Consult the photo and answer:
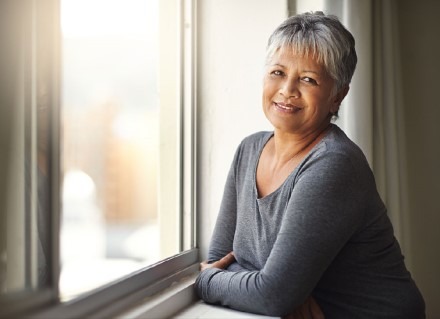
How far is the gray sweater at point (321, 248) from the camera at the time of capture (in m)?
1.12

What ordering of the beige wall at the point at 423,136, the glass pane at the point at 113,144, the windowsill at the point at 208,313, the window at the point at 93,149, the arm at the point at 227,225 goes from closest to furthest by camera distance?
the window at the point at 93,149, the glass pane at the point at 113,144, the windowsill at the point at 208,313, the arm at the point at 227,225, the beige wall at the point at 423,136

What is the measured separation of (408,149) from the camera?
7.29 ft

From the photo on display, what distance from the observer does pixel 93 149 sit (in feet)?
4.05

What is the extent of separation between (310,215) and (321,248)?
0.25 feet

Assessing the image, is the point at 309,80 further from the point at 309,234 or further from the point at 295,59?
the point at 309,234

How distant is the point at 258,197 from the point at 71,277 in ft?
1.71

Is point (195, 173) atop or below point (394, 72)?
below

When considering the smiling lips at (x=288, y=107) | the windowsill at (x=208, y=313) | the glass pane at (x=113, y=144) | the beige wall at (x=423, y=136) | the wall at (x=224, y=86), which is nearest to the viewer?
the glass pane at (x=113, y=144)

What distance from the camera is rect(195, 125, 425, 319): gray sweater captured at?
3.68 ft

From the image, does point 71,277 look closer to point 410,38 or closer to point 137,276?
point 137,276

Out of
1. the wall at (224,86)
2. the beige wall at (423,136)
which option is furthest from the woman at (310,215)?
the beige wall at (423,136)

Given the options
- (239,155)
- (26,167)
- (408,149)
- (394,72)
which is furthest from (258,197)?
(408,149)

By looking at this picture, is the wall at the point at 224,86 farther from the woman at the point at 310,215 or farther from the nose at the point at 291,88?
the nose at the point at 291,88

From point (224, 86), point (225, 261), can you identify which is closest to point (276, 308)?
point (225, 261)
